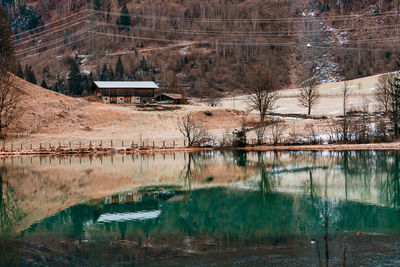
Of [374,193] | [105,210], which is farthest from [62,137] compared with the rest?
[374,193]

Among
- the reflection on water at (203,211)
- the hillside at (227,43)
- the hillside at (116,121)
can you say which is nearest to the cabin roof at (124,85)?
the hillside at (116,121)

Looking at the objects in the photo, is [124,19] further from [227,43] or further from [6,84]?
[6,84]

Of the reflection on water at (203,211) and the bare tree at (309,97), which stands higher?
the bare tree at (309,97)

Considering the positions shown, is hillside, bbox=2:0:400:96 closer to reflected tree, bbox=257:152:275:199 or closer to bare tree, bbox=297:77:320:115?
bare tree, bbox=297:77:320:115

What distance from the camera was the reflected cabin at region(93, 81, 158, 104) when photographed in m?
87.9

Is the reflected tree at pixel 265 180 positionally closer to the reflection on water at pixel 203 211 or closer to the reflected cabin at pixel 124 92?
the reflection on water at pixel 203 211

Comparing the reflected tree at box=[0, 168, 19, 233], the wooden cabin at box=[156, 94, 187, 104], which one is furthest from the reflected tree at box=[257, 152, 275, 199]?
the wooden cabin at box=[156, 94, 187, 104]

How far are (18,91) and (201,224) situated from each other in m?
60.6

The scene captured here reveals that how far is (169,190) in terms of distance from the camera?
32.5 metres

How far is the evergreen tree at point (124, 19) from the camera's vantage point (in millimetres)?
189875

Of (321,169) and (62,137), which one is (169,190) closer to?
(321,169)

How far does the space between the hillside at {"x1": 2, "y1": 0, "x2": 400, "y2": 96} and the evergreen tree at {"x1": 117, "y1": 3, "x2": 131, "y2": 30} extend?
2.01 ft

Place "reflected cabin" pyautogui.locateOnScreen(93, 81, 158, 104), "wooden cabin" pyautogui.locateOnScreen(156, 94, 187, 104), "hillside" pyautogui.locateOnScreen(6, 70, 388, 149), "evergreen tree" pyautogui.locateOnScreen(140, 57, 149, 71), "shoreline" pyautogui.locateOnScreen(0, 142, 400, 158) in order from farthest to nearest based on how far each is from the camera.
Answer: "evergreen tree" pyautogui.locateOnScreen(140, 57, 149, 71)
"wooden cabin" pyautogui.locateOnScreen(156, 94, 187, 104)
"reflected cabin" pyautogui.locateOnScreen(93, 81, 158, 104)
"hillside" pyautogui.locateOnScreen(6, 70, 388, 149)
"shoreline" pyautogui.locateOnScreen(0, 142, 400, 158)

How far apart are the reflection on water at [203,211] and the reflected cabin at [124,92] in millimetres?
43109
